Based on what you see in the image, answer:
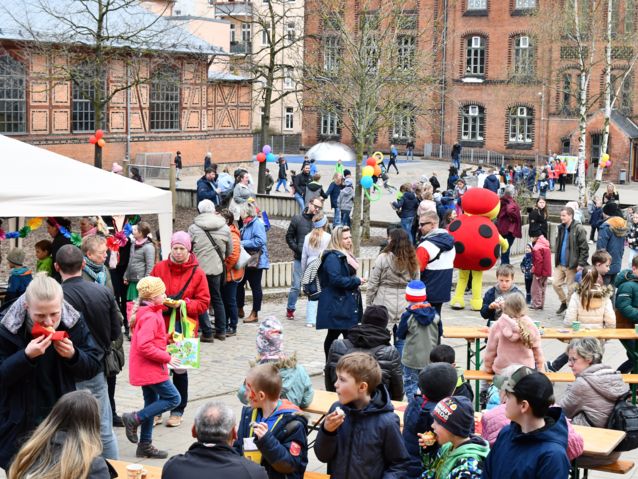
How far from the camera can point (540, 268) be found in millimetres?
17031

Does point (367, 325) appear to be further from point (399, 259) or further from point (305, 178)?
point (305, 178)

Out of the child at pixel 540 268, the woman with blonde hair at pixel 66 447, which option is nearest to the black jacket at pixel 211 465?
the woman with blonde hair at pixel 66 447

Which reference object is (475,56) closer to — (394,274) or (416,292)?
(394,274)

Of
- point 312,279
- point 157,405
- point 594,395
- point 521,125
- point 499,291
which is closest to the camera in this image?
point 594,395

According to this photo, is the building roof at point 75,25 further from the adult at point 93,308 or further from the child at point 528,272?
the adult at point 93,308

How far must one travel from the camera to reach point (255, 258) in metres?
14.7

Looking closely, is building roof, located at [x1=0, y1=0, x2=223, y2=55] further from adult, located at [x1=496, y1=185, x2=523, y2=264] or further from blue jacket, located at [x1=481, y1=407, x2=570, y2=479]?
blue jacket, located at [x1=481, y1=407, x2=570, y2=479]

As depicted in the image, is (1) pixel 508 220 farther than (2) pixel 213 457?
Yes

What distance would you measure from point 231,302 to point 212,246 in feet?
3.64

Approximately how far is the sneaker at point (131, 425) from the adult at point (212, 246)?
166 inches

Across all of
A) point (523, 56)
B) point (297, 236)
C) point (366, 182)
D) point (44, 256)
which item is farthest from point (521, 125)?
point (44, 256)

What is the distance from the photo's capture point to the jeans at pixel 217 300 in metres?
13.6

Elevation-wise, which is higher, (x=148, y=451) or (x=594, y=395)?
(x=594, y=395)

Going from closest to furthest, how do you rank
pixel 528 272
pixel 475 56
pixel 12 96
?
pixel 528 272 → pixel 12 96 → pixel 475 56
